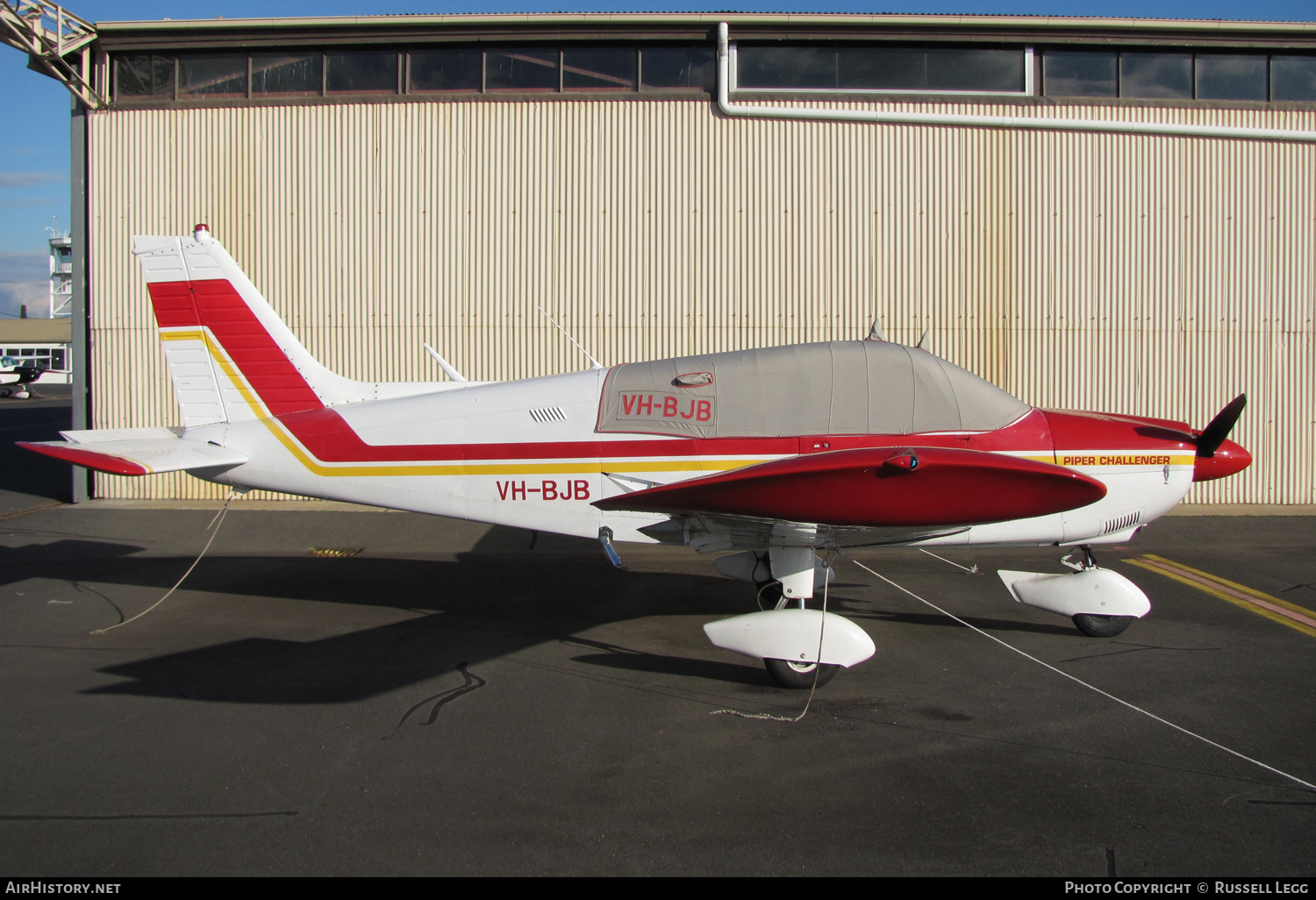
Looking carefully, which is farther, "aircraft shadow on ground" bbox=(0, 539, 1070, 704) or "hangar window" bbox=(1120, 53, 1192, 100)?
"hangar window" bbox=(1120, 53, 1192, 100)

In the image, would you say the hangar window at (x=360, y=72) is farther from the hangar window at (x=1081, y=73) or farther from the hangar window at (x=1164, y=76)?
the hangar window at (x=1164, y=76)

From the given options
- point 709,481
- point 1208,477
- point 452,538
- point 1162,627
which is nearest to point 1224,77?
point 1208,477

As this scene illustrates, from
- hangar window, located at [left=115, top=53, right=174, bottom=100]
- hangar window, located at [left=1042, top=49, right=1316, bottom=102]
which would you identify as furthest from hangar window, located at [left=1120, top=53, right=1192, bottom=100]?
hangar window, located at [left=115, top=53, right=174, bottom=100]

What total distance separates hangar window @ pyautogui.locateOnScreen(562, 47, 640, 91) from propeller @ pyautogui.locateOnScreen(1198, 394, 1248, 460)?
8.85 metres

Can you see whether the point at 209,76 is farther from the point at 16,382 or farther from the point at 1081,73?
the point at 16,382

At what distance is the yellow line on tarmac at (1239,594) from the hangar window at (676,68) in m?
8.58

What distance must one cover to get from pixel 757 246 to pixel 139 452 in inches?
323

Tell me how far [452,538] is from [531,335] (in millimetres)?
3333

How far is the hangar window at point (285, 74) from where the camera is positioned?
1163 cm

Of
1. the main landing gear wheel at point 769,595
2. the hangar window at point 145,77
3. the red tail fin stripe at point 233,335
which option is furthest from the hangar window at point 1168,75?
the hangar window at point 145,77

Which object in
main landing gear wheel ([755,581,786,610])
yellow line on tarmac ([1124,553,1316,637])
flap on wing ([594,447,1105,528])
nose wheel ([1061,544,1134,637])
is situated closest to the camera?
flap on wing ([594,447,1105,528])

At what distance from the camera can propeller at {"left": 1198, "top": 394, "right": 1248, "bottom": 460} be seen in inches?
217

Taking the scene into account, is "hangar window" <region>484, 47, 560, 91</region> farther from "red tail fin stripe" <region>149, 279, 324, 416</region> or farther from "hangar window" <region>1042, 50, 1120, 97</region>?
"hangar window" <region>1042, 50, 1120, 97</region>

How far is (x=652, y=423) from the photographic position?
572cm
